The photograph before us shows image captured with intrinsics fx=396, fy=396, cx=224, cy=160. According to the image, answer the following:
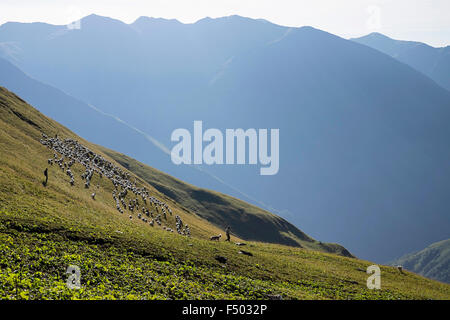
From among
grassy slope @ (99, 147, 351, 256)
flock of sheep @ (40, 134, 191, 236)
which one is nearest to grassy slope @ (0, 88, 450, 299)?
flock of sheep @ (40, 134, 191, 236)

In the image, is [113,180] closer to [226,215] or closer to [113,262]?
[113,262]

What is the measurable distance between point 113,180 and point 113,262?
205ft

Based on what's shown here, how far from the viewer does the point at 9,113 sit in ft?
349

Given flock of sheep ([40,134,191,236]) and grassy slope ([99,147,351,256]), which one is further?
grassy slope ([99,147,351,256])

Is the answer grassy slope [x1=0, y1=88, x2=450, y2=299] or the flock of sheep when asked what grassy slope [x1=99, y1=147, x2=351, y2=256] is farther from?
grassy slope [x1=0, y1=88, x2=450, y2=299]

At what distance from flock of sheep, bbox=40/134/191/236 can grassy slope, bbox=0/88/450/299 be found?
7.18m

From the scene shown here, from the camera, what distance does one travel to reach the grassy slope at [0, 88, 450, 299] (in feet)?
103

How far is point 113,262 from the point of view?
38.3 meters

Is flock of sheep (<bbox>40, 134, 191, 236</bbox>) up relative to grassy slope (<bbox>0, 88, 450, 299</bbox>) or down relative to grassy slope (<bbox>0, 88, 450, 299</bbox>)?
up

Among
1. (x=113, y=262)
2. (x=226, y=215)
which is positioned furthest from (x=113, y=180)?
(x=226, y=215)

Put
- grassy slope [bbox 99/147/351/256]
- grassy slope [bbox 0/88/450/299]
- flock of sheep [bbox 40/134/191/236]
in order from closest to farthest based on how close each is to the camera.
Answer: grassy slope [bbox 0/88/450/299], flock of sheep [bbox 40/134/191/236], grassy slope [bbox 99/147/351/256]

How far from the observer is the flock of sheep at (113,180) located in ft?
272

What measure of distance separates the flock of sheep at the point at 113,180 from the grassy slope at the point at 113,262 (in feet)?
23.6
